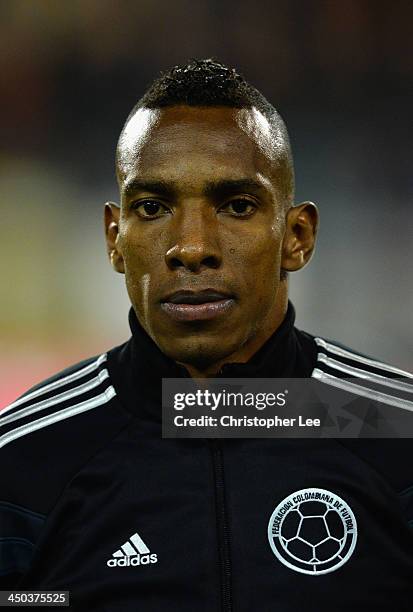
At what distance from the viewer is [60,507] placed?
1.39 meters

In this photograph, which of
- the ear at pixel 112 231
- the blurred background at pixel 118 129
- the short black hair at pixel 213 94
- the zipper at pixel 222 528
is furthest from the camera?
the blurred background at pixel 118 129

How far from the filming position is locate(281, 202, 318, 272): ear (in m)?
1.50

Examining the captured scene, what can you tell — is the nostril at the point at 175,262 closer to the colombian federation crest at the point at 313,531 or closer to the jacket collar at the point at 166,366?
the jacket collar at the point at 166,366

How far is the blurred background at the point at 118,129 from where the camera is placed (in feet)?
11.5

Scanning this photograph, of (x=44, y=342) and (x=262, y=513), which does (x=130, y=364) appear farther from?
(x=44, y=342)

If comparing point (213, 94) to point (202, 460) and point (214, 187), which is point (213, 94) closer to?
point (214, 187)

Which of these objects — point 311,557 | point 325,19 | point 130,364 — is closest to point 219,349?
point 130,364

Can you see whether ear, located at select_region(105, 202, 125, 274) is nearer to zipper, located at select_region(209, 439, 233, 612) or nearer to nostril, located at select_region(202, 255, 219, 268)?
nostril, located at select_region(202, 255, 219, 268)

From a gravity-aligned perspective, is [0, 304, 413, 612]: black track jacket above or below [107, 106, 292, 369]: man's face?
below

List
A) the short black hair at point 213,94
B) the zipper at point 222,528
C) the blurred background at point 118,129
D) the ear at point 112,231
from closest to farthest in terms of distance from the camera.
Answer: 1. the zipper at point 222,528
2. the short black hair at point 213,94
3. the ear at point 112,231
4. the blurred background at point 118,129

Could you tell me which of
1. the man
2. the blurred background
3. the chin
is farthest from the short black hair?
the blurred background

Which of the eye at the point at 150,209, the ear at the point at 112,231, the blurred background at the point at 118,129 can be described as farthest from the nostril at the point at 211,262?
the blurred background at the point at 118,129

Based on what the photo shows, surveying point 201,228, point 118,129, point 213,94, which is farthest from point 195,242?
point 118,129

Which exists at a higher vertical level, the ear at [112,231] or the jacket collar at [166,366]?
the ear at [112,231]
